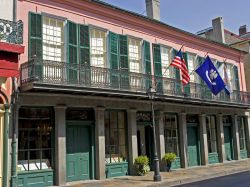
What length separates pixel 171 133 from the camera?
19797mm

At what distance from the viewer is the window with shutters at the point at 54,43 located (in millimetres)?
13703

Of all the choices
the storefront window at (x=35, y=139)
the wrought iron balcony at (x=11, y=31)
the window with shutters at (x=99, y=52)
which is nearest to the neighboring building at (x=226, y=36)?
the window with shutters at (x=99, y=52)

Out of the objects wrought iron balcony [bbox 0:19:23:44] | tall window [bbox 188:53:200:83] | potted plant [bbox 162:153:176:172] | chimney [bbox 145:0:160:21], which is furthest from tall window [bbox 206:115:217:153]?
wrought iron balcony [bbox 0:19:23:44]

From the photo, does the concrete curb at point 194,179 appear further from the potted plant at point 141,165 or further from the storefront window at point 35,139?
the storefront window at point 35,139

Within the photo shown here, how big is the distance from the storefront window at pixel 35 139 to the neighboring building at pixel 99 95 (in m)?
0.04

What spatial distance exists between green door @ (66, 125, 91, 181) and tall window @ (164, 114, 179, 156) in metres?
5.42

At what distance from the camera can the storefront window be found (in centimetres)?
1335

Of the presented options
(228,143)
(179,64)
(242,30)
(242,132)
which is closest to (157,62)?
(179,64)

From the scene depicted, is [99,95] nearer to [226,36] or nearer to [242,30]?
[226,36]

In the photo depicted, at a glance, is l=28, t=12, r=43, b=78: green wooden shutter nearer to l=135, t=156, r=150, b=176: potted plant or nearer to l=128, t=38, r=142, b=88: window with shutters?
l=128, t=38, r=142, b=88: window with shutters

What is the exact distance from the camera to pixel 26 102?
13352 mm

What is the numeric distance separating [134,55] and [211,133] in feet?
27.6

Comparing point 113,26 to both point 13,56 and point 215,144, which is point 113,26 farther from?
point 215,144

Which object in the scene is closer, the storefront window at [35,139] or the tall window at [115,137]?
the storefront window at [35,139]
